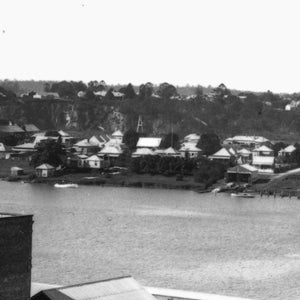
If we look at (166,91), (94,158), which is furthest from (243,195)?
(166,91)

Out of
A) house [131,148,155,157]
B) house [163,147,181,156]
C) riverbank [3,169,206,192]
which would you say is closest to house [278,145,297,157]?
house [163,147,181,156]

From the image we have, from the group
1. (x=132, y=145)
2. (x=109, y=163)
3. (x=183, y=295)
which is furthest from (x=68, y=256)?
(x=132, y=145)

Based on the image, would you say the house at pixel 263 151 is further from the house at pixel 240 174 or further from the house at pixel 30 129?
the house at pixel 30 129

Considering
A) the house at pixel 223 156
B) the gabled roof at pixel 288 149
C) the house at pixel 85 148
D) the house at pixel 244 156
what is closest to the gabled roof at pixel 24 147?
the house at pixel 85 148

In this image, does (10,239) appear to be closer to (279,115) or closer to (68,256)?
(68,256)

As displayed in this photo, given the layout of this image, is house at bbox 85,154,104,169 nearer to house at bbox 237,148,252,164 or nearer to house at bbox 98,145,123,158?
house at bbox 98,145,123,158
